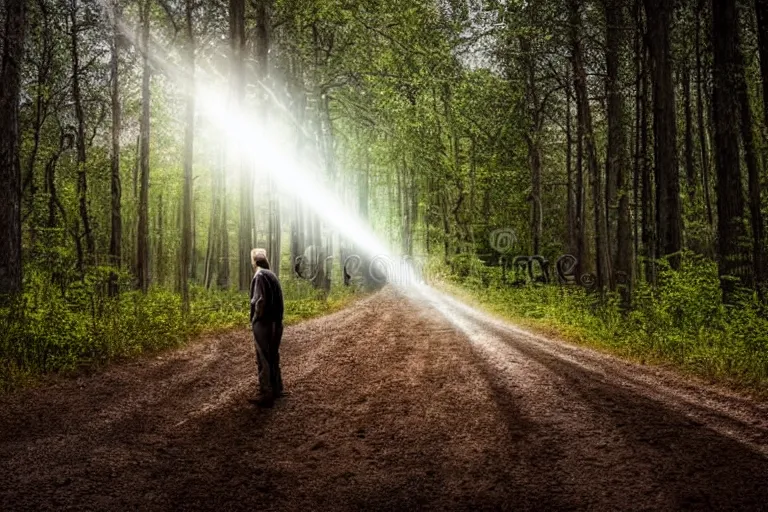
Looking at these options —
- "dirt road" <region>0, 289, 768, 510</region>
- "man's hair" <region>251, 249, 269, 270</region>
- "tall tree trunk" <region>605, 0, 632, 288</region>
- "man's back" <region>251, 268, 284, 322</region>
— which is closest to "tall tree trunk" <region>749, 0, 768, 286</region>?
"dirt road" <region>0, 289, 768, 510</region>

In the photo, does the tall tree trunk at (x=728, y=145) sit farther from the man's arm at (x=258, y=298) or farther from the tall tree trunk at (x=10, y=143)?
the tall tree trunk at (x=10, y=143)

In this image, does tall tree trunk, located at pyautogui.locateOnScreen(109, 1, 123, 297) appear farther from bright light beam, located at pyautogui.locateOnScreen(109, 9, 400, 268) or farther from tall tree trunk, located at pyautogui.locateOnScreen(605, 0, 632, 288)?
tall tree trunk, located at pyautogui.locateOnScreen(605, 0, 632, 288)

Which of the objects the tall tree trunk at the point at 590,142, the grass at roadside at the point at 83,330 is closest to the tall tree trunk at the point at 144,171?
the grass at roadside at the point at 83,330

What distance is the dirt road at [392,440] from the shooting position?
4.37 metres

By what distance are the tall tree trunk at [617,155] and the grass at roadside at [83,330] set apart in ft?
37.6

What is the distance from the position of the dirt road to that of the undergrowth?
87 centimetres

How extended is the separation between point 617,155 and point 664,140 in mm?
3659

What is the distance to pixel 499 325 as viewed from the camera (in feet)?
48.5

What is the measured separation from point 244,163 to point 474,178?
1436 centimetres

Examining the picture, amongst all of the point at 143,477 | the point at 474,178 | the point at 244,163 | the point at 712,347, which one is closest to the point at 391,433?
the point at 143,477

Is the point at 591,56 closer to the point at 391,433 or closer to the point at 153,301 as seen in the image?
the point at 153,301

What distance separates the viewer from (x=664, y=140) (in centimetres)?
1239

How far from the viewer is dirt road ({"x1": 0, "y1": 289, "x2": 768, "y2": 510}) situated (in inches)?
172

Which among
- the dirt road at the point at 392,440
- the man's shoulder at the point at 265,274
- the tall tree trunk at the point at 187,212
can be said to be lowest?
the dirt road at the point at 392,440
